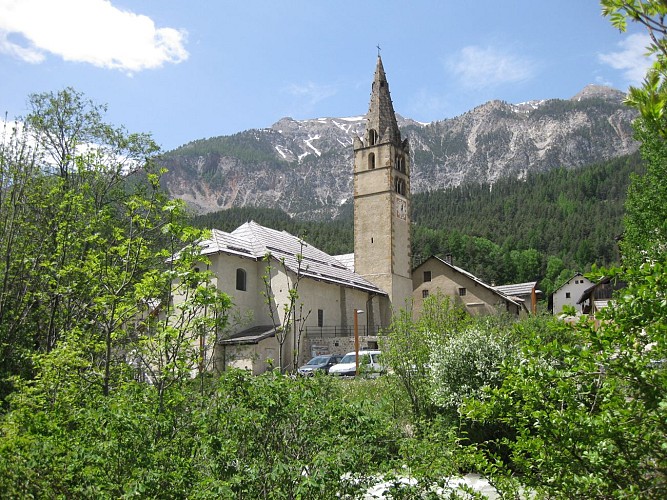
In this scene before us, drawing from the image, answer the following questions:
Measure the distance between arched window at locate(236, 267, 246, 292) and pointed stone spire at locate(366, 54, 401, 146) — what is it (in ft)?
66.7

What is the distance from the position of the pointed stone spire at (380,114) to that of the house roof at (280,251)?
12.1 metres

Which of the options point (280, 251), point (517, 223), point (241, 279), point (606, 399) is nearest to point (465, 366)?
point (606, 399)

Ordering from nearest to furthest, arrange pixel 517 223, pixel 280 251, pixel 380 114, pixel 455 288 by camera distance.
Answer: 1. pixel 280 251
2. pixel 380 114
3. pixel 455 288
4. pixel 517 223

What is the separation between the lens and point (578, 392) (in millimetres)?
4719

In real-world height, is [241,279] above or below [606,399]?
above

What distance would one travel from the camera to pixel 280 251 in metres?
37.7

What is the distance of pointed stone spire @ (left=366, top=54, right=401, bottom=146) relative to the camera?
49500 mm

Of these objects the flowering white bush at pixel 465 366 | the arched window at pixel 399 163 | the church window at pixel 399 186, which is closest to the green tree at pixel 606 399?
the flowering white bush at pixel 465 366

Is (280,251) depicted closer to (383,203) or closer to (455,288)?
(383,203)

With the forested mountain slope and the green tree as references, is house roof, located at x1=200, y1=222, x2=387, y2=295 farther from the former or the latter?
the forested mountain slope

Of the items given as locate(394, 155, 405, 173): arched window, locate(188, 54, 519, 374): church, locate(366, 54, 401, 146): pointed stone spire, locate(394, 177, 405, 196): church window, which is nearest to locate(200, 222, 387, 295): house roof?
locate(188, 54, 519, 374): church

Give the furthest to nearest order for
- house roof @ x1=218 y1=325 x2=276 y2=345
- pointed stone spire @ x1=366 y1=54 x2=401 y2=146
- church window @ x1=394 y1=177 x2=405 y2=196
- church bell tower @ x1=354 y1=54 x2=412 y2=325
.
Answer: pointed stone spire @ x1=366 y1=54 x2=401 y2=146 → church window @ x1=394 y1=177 x2=405 y2=196 → church bell tower @ x1=354 y1=54 x2=412 y2=325 → house roof @ x1=218 y1=325 x2=276 y2=345

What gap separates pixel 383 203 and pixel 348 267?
6.38 meters

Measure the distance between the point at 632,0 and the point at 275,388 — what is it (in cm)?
405
